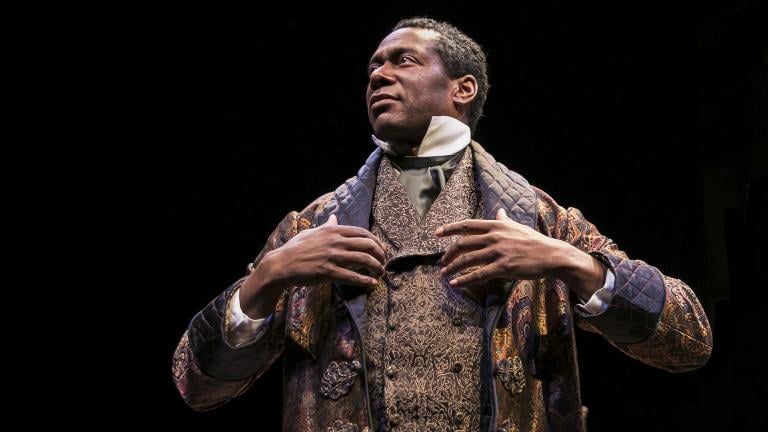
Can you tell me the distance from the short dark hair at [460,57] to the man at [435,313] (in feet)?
0.82

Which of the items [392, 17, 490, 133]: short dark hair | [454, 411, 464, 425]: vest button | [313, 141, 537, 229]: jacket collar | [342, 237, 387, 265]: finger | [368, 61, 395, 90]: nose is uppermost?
[392, 17, 490, 133]: short dark hair

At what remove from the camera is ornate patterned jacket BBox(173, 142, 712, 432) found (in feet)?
5.82

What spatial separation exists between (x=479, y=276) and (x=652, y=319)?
1.10 feet

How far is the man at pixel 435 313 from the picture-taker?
1753 millimetres

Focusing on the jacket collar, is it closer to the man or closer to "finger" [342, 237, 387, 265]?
the man

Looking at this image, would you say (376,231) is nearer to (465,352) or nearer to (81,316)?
(465,352)

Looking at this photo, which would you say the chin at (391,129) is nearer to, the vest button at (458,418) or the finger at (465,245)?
the finger at (465,245)

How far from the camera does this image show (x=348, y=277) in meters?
1.77

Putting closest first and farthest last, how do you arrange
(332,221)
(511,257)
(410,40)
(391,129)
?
(511,257) < (332,221) < (391,129) < (410,40)

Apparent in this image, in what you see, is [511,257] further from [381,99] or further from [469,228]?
[381,99]

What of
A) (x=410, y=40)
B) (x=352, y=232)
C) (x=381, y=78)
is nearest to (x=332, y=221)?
(x=352, y=232)

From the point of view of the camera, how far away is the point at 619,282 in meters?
1.75

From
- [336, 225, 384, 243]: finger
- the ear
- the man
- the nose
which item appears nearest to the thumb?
the man

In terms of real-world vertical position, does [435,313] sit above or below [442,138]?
below
